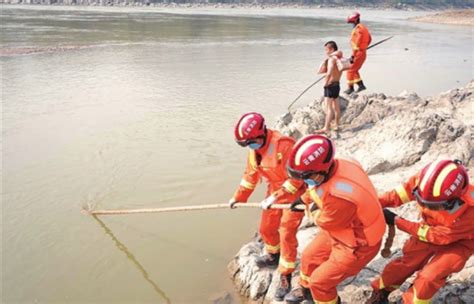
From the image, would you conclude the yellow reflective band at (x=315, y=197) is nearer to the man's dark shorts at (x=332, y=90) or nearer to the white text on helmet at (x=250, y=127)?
the white text on helmet at (x=250, y=127)

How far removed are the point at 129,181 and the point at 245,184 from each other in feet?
10.2

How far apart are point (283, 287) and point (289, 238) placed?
0.54 m

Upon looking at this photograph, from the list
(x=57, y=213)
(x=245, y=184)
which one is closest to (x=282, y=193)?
(x=245, y=184)

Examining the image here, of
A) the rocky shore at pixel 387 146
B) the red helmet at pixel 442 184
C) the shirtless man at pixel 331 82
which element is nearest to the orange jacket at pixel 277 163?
the rocky shore at pixel 387 146

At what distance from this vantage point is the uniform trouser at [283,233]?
4.10 meters

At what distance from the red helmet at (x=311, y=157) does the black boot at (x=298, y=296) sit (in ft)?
4.52

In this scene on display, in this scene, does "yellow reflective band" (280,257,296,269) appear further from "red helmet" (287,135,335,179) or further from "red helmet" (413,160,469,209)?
"red helmet" (413,160,469,209)

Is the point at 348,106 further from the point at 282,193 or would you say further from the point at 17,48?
the point at 17,48

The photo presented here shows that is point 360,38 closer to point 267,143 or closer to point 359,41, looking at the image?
point 359,41

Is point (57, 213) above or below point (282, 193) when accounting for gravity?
below

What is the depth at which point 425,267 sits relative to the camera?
3361 millimetres

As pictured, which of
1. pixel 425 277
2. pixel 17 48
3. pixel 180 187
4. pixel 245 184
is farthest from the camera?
pixel 17 48

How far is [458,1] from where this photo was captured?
321 ft

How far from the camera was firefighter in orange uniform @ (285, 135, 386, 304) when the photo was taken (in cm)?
320
